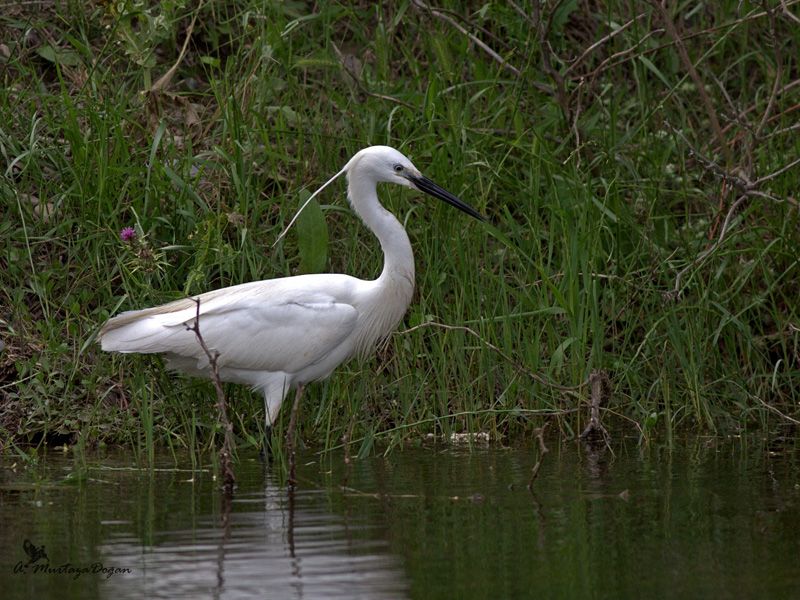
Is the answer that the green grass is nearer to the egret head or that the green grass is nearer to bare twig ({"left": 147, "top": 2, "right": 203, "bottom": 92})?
bare twig ({"left": 147, "top": 2, "right": 203, "bottom": 92})

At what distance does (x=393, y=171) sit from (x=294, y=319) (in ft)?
2.94

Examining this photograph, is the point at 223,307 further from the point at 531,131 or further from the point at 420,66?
the point at 420,66

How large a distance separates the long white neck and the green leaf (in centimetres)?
30

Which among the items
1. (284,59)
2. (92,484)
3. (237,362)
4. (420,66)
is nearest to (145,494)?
(92,484)

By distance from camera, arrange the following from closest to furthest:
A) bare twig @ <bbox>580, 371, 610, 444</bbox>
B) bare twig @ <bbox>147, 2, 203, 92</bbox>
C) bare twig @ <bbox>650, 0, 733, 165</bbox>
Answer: bare twig @ <bbox>580, 371, 610, 444</bbox> → bare twig @ <bbox>650, 0, 733, 165</bbox> → bare twig @ <bbox>147, 2, 203, 92</bbox>

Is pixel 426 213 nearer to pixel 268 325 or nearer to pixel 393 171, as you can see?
pixel 393 171

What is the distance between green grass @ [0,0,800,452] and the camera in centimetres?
669

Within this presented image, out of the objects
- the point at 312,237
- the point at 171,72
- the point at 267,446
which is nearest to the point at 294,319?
the point at 267,446

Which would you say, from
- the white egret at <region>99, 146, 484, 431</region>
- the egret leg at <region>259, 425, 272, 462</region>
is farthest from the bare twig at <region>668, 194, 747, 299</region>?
the egret leg at <region>259, 425, 272, 462</region>

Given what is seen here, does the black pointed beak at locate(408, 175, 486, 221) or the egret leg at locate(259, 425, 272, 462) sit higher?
the black pointed beak at locate(408, 175, 486, 221)

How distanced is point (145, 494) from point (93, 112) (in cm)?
292

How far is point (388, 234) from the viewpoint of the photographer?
669 cm

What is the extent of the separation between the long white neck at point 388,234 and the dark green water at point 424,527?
939mm

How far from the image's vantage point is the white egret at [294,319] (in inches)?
250
